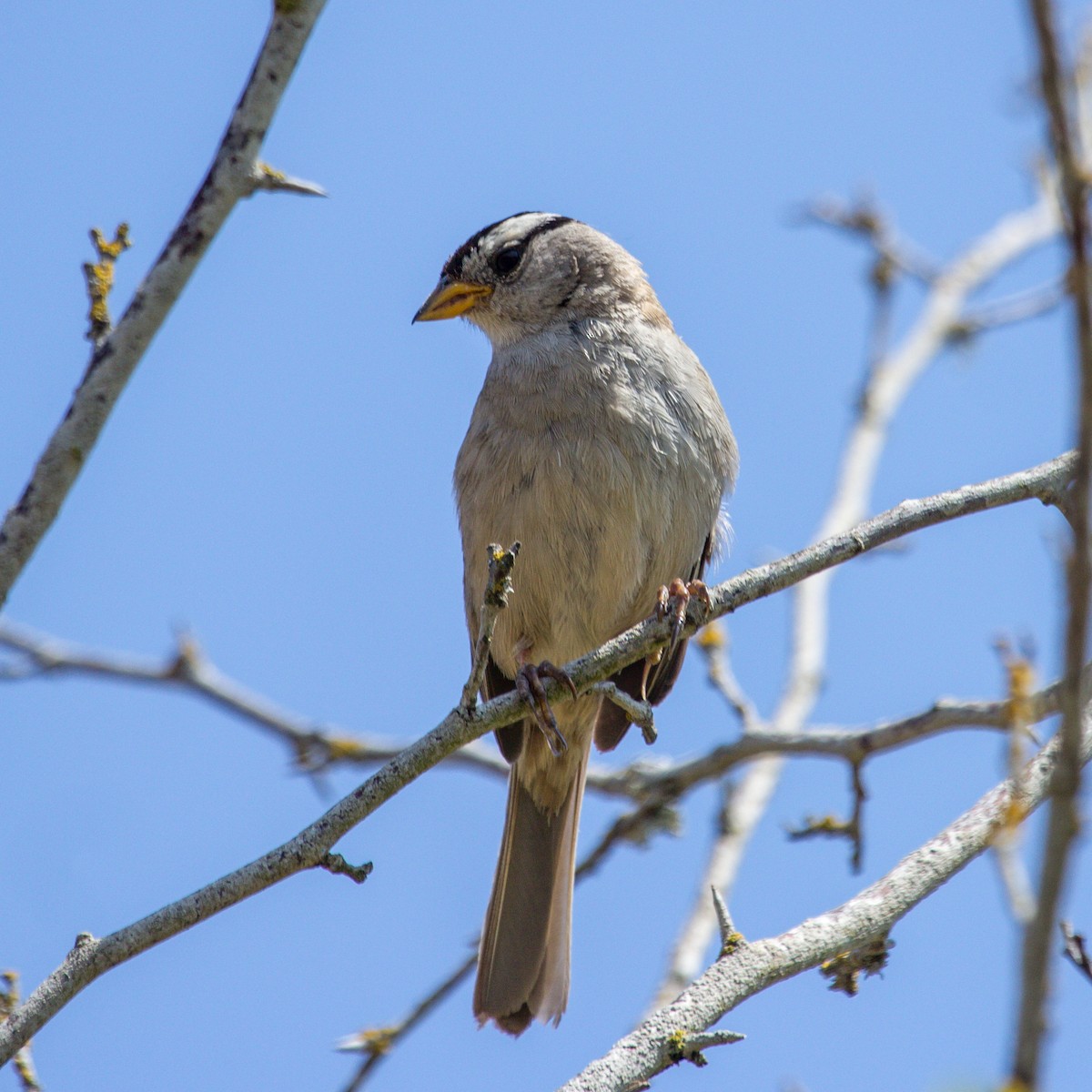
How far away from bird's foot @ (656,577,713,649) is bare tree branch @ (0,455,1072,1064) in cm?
3

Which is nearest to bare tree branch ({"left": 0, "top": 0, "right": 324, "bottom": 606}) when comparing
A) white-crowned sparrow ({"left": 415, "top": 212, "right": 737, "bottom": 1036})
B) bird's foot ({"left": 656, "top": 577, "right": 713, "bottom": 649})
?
bird's foot ({"left": 656, "top": 577, "right": 713, "bottom": 649})

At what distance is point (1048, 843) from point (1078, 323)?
56 cm

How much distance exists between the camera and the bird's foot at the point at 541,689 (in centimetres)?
403

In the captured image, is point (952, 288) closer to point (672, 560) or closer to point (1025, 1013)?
point (672, 560)

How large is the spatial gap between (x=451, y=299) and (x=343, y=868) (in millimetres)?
3630

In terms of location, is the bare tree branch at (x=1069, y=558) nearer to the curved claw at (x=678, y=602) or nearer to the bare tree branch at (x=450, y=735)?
the bare tree branch at (x=450, y=735)

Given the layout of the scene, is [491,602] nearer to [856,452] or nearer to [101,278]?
[101,278]

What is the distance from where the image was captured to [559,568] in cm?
530

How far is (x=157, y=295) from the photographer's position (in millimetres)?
3320

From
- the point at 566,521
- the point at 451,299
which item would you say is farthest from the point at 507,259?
the point at 566,521

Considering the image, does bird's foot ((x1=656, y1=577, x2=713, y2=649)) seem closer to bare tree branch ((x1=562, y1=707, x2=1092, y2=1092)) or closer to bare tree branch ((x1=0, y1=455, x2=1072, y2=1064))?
bare tree branch ((x1=0, y1=455, x2=1072, y2=1064))

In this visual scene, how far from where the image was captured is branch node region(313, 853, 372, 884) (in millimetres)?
3348

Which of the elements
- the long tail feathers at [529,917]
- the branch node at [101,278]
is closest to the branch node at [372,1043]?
the long tail feathers at [529,917]

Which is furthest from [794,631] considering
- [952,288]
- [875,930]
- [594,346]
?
[875,930]
